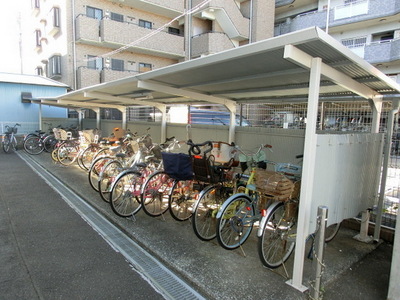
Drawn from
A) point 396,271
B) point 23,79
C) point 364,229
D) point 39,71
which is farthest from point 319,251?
point 39,71

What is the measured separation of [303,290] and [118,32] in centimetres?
1565

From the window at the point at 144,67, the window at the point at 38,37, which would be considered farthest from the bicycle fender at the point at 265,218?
the window at the point at 38,37

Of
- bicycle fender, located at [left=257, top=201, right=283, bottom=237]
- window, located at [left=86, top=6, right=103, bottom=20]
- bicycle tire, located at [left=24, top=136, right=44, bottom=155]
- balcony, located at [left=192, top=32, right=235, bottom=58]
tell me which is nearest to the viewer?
bicycle fender, located at [left=257, top=201, right=283, bottom=237]

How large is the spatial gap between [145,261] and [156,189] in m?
1.31

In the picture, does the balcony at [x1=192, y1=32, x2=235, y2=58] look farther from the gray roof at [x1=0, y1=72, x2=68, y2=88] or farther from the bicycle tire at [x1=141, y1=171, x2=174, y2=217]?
the bicycle tire at [x1=141, y1=171, x2=174, y2=217]

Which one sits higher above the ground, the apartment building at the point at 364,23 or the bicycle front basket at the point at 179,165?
the apartment building at the point at 364,23

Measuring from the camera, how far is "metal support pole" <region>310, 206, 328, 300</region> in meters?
2.36

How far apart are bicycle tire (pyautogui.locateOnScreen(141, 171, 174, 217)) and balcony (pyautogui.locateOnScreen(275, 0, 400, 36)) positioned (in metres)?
16.8

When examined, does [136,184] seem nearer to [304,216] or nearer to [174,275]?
[174,275]

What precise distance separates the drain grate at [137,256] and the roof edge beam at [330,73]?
2221 mm

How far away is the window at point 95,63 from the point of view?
1502 centimetres

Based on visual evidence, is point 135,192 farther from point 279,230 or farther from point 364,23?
point 364,23

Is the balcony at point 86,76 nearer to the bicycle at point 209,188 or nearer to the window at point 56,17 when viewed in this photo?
the window at point 56,17

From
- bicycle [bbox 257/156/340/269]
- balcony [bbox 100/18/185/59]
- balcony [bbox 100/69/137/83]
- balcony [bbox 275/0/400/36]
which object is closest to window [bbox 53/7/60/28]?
balcony [bbox 100/18/185/59]
